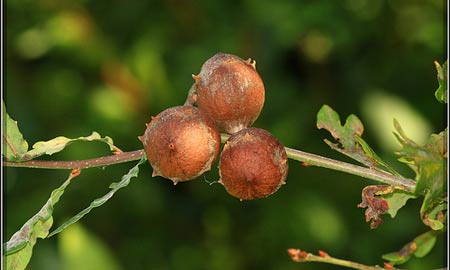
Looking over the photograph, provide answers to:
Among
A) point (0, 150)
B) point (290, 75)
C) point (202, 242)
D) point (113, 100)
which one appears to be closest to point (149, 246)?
point (202, 242)

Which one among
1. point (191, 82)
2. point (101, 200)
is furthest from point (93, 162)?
point (191, 82)

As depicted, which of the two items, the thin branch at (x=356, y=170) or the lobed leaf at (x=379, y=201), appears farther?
the lobed leaf at (x=379, y=201)

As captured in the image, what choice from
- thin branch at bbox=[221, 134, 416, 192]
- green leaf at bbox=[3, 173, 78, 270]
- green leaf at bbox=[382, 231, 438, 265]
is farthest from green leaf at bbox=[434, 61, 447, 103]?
green leaf at bbox=[3, 173, 78, 270]

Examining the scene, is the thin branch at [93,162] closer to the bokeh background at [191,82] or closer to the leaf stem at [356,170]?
the leaf stem at [356,170]

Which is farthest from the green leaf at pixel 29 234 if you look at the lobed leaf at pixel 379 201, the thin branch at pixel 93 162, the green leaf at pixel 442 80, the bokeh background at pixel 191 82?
the bokeh background at pixel 191 82

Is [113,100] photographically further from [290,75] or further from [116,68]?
[290,75]

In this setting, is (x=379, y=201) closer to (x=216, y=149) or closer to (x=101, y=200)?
(x=216, y=149)
